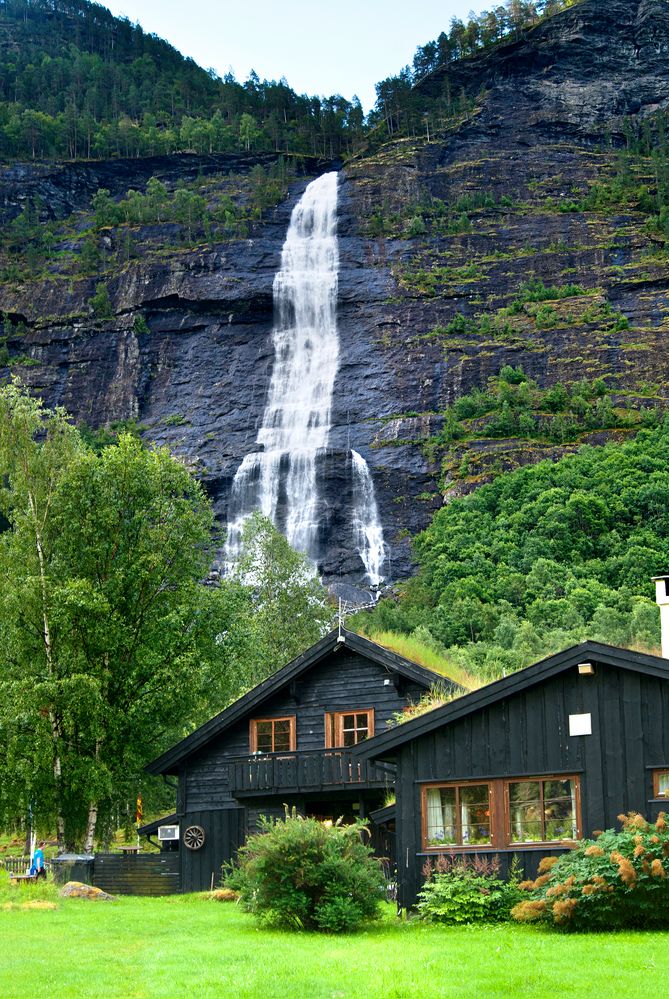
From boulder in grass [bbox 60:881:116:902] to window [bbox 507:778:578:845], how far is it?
1107cm

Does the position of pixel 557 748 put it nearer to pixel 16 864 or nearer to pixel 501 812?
pixel 501 812

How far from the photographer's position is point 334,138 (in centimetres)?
13275

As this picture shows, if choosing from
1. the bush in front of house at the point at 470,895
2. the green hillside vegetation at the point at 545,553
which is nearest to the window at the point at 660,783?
the bush in front of house at the point at 470,895

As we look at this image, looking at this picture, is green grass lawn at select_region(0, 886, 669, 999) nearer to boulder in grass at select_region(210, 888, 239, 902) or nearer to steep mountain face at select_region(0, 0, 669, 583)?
boulder in grass at select_region(210, 888, 239, 902)

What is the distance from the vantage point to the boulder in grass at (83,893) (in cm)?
2872

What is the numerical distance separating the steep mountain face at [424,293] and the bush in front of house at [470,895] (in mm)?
59038

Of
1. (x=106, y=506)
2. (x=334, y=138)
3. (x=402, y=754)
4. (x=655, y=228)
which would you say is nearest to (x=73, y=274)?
(x=334, y=138)

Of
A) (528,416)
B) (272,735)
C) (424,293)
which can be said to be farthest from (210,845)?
(424,293)

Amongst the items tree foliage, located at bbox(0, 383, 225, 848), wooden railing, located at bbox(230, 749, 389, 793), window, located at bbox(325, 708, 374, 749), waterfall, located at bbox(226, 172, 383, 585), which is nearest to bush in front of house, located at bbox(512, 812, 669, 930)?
wooden railing, located at bbox(230, 749, 389, 793)

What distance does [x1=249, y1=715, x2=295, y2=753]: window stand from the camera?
33219mm

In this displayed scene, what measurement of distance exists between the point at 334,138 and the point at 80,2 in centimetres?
5360

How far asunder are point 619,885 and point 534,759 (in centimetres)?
362

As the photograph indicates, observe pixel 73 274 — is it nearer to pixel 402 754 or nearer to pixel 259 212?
pixel 259 212

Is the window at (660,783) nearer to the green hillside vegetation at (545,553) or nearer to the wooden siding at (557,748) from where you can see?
the wooden siding at (557,748)
